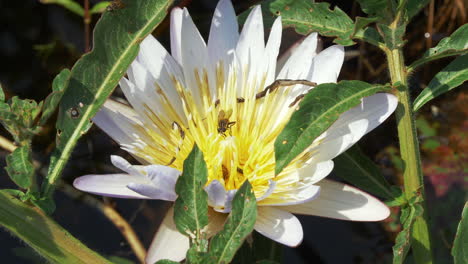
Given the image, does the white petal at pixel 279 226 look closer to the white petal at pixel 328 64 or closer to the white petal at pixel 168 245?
the white petal at pixel 168 245

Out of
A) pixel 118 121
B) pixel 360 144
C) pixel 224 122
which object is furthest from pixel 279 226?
pixel 360 144

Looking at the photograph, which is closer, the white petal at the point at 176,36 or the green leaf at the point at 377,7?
the green leaf at the point at 377,7

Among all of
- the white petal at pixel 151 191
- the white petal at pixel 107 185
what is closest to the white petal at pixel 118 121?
the white petal at pixel 107 185

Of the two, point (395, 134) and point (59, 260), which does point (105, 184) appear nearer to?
point (59, 260)

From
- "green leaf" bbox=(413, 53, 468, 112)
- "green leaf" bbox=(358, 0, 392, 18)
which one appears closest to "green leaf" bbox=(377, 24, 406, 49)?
"green leaf" bbox=(358, 0, 392, 18)

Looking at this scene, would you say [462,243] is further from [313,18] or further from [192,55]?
[192,55]

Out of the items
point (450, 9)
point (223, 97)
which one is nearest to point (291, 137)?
point (223, 97)
